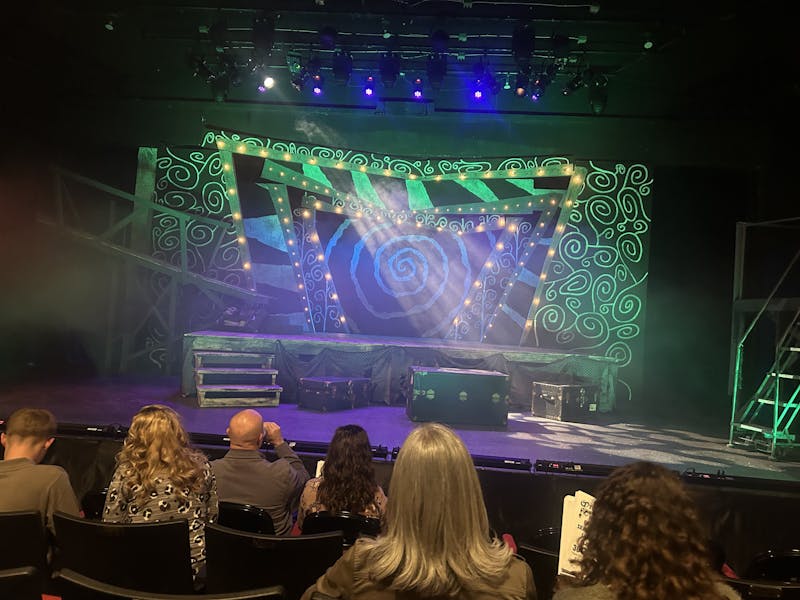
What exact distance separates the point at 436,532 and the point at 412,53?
7.40m

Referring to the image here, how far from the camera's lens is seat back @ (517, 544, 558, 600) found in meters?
2.25

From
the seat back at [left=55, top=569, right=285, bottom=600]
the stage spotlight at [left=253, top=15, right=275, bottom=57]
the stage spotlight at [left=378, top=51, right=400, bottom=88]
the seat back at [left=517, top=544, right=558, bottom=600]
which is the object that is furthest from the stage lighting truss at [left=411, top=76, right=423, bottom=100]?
the seat back at [left=55, top=569, right=285, bottom=600]

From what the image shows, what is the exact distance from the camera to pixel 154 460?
2.52 meters

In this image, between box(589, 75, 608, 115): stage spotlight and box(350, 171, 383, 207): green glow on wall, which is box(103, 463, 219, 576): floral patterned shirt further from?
box(589, 75, 608, 115): stage spotlight

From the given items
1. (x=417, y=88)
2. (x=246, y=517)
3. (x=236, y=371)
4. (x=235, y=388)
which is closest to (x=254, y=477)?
(x=246, y=517)

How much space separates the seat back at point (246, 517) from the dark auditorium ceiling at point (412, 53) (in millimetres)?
5844

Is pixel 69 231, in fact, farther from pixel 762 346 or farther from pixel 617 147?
pixel 762 346

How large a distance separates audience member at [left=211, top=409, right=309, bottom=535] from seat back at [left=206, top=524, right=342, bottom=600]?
0.71m

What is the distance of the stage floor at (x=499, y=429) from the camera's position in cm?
529

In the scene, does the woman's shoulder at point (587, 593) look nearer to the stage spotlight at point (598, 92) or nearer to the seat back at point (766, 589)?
the seat back at point (766, 589)

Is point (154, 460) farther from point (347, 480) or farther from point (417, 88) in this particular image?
point (417, 88)

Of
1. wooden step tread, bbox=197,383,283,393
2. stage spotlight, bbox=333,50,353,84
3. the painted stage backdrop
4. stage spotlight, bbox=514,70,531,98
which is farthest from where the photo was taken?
the painted stage backdrop

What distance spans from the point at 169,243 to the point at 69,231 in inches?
55.7

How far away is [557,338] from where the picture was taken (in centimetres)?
891
